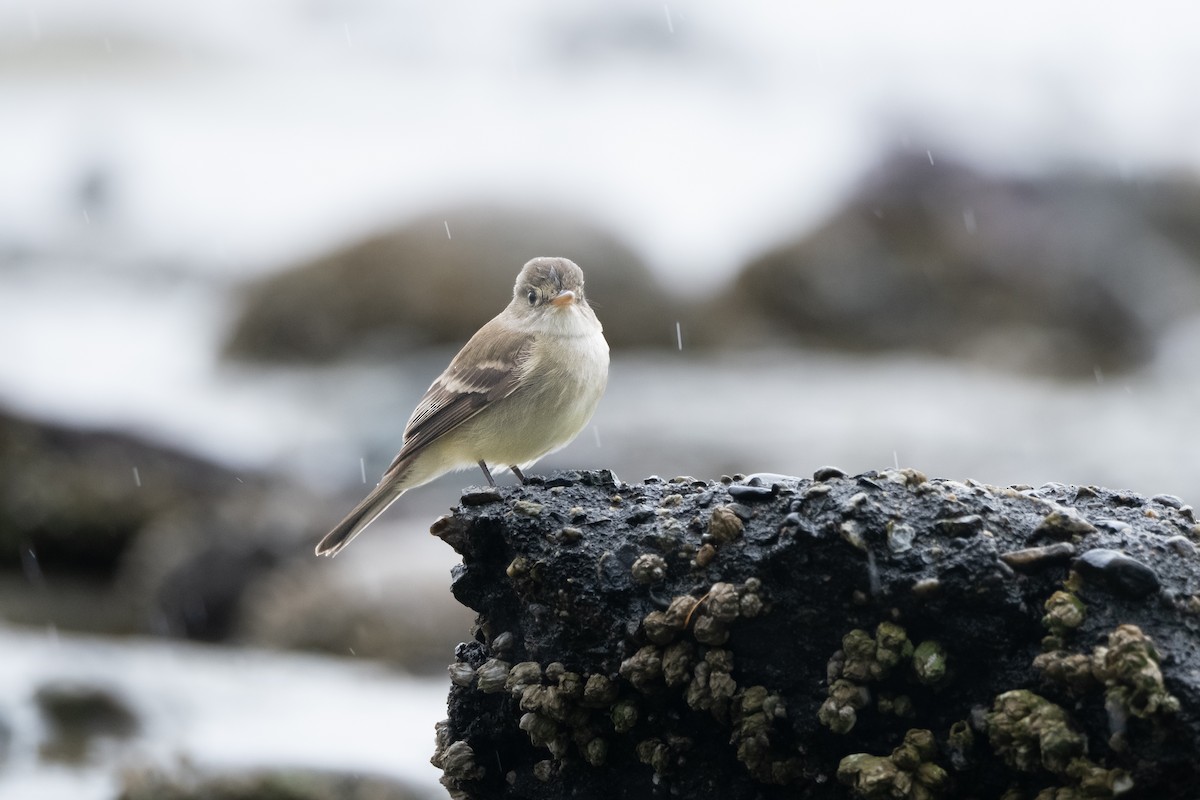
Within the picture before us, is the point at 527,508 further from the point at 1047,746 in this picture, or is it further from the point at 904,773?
the point at 1047,746

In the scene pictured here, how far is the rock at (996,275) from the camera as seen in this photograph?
1783 centimetres

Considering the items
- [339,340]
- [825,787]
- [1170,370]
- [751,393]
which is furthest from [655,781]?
[1170,370]

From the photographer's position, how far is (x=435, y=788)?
6.08 metres

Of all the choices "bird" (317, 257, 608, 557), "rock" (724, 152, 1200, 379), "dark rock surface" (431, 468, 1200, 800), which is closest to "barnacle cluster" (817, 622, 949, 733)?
"dark rock surface" (431, 468, 1200, 800)

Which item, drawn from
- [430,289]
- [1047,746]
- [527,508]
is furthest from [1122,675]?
[430,289]

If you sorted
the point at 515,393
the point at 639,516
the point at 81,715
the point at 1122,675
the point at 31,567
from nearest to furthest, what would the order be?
the point at 1122,675, the point at 639,516, the point at 515,393, the point at 81,715, the point at 31,567

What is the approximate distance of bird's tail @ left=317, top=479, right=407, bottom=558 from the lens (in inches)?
187

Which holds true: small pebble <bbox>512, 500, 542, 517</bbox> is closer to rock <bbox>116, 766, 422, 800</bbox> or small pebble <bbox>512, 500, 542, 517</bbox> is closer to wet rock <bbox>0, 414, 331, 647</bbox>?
rock <bbox>116, 766, 422, 800</bbox>

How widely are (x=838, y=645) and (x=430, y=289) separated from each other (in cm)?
1480

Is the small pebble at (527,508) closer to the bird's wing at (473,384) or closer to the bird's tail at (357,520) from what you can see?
the bird's wing at (473,384)

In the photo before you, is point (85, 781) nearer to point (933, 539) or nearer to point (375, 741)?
point (375, 741)

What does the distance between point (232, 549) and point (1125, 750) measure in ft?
35.9

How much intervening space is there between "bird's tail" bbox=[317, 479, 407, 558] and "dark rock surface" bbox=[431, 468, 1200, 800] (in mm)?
1724

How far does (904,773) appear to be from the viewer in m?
2.53
